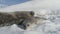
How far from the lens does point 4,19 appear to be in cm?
197

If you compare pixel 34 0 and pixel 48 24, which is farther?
pixel 34 0

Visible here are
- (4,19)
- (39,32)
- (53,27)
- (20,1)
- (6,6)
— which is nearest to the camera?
(39,32)

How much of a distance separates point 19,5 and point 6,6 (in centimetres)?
24

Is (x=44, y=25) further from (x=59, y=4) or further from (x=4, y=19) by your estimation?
(x=59, y=4)

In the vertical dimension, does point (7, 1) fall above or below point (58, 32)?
above

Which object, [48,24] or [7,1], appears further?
[7,1]

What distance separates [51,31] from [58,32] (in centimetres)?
7

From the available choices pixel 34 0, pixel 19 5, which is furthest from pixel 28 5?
pixel 34 0

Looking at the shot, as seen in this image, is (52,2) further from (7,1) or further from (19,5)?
(7,1)

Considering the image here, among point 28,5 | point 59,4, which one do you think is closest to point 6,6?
point 28,5

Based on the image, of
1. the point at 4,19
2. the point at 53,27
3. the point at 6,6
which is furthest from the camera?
the point at 6,6

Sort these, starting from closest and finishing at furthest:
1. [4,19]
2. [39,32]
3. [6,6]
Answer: [39,32] < [4,19] < [6,6]

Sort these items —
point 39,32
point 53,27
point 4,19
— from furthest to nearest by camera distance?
1. point 4,19
2. point 53,27
3. point 39,32

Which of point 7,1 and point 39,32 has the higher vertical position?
point 7,1
